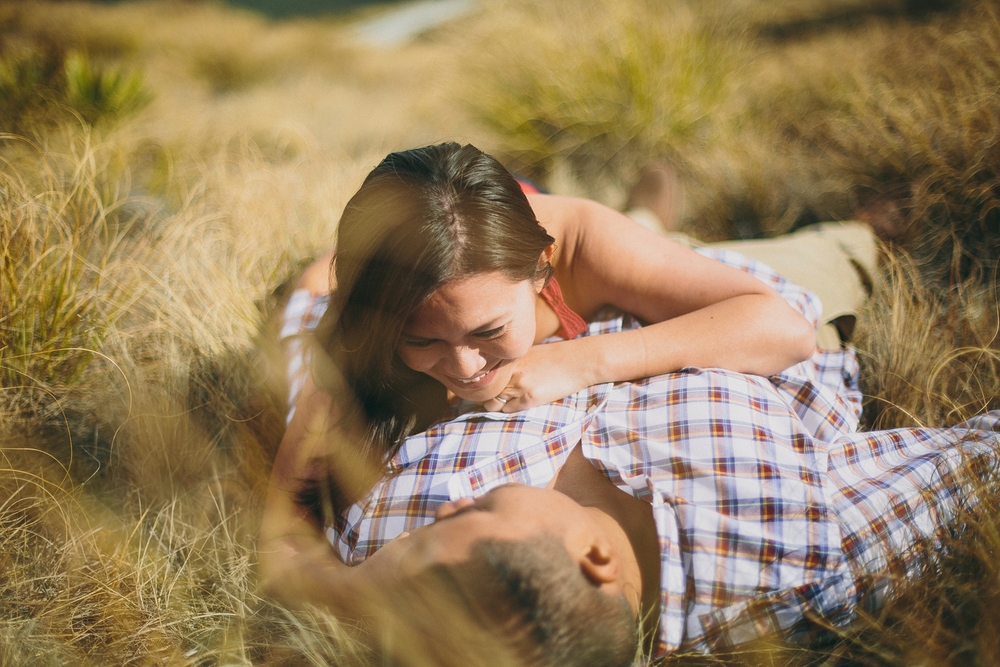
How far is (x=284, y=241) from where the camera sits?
110 inches

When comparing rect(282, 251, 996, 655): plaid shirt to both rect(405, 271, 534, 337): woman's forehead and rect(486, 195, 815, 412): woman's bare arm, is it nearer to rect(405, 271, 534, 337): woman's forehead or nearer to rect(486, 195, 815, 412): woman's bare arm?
rect(486, 195, 815, 412): woman's bare arm

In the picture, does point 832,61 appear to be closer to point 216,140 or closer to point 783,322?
point 783,322

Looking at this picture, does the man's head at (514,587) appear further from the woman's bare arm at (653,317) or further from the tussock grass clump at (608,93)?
the tussock grass clump at (608,93)

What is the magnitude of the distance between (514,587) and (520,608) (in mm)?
52

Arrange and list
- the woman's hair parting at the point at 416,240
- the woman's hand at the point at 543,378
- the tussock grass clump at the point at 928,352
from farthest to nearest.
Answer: the tussock grass clump at the point at 928,352 < the woman's hand at the point at 543,378 < the woman's hair parting at the point at 416,240

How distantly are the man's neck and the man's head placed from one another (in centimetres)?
11

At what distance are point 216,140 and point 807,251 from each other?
12.8ft

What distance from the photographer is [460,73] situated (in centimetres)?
484

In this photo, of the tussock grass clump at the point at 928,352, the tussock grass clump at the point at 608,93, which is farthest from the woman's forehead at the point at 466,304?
the tussock grass clump at the point at 608,93

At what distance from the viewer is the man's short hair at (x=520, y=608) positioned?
1211mm

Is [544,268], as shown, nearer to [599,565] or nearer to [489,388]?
[489,388]

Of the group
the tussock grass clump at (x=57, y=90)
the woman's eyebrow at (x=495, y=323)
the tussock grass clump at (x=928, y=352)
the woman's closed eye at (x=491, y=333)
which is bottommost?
the tussock grass clump at (x=928, y=352)

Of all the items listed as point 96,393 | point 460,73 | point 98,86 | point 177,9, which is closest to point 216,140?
point 98,86

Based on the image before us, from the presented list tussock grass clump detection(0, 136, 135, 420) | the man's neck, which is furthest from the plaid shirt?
tussock grass clump detection(0, 136, 135, 420)
